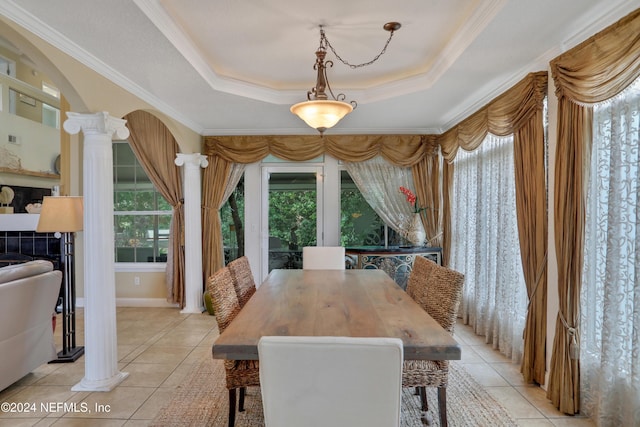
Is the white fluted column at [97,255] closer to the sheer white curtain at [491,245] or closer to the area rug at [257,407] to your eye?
the area rug at [257,407]

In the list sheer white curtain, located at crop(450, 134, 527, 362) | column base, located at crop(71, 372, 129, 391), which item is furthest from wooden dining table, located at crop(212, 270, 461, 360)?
column base, located at crop(71, 372, 129, 391)

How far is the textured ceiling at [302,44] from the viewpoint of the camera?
201cm

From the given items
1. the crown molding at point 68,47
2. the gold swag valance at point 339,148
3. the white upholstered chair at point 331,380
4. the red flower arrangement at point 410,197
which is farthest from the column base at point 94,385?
the red flower arrangement at point 410,197

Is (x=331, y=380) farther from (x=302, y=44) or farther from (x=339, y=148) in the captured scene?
(x=339, y=148)

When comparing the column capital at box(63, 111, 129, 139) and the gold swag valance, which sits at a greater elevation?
the gold swag valance

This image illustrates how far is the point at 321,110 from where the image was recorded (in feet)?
7.80

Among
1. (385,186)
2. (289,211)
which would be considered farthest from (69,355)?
(385,186)

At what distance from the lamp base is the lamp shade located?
3.71ft

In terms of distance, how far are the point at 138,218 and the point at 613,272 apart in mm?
5141

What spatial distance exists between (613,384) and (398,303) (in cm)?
125

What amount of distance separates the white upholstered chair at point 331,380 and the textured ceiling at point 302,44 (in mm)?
1920

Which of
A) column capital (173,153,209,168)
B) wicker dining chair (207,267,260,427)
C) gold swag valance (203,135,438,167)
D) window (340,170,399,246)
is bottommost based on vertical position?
wicker dining chair (207,267,260,427)

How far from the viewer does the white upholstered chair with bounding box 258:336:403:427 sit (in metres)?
1.20

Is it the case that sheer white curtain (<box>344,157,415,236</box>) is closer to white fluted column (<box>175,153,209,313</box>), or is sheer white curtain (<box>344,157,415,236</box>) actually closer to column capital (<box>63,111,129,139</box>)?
white fluted column (<box>175,153,209,313</box>)
